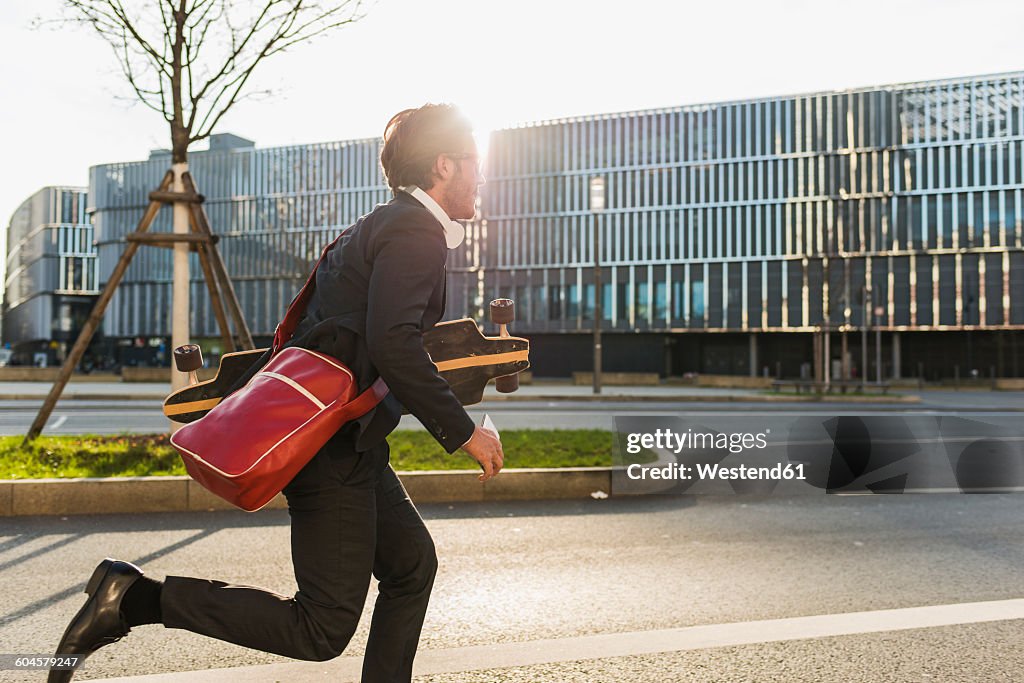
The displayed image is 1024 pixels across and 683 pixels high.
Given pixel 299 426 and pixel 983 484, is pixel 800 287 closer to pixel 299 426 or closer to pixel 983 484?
pixel 983 484

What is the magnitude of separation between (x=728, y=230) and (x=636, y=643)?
54.5 metres

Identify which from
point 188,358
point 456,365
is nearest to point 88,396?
point 188,358

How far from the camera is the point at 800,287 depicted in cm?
5222

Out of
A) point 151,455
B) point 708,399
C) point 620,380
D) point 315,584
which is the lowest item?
point 708,399

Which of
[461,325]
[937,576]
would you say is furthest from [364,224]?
[937,576]

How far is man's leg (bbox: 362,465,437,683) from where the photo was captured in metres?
2.28

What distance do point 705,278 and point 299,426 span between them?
181ft

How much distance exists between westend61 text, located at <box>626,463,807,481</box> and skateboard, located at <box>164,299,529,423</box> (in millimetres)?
5212

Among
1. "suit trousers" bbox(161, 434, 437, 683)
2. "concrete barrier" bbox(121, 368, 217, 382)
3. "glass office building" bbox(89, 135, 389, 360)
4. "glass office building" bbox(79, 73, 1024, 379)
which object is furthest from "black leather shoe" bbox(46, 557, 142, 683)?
"glass office building" bbox(89, 135, 389, 360)

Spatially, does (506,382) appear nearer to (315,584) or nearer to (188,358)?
(315,584)

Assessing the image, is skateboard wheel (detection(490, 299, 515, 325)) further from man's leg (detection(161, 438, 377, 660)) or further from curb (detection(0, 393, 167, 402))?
curb (detection(0, 393, 167, 402))

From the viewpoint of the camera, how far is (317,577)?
6.96 feet

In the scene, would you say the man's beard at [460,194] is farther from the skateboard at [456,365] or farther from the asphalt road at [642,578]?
the asphalt road at [642,578]

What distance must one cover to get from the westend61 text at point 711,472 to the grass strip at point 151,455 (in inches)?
19.7
